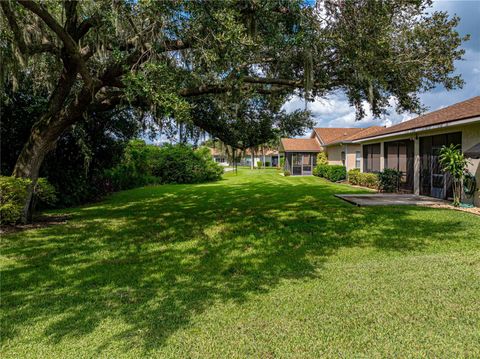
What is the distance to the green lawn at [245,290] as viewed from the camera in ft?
9.16

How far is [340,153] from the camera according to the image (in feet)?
80.7

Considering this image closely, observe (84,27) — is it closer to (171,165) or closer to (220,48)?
(220,48)

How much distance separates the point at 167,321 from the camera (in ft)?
10.4

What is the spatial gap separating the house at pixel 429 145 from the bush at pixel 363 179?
783 mm

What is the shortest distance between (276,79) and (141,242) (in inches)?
190

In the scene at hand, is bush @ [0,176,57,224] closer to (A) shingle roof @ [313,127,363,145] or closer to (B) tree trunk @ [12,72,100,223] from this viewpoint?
(B) tree trunk @ [12,72,100,223]

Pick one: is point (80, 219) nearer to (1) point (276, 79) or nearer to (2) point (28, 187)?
(2) point (28, 187)

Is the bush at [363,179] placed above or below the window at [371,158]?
below

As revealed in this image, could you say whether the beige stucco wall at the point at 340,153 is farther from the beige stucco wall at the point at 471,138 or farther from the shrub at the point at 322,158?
the beige stucco wall at the point at 471,138

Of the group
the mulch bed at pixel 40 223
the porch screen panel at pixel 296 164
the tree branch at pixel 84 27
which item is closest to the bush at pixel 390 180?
the mulch bed at pixel 40 223

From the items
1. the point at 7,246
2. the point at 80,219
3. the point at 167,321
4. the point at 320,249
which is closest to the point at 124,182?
the point at 80,219

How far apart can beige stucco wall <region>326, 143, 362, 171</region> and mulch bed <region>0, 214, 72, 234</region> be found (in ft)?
60.1

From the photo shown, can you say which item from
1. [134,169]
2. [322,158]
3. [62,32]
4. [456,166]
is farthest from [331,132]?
[62,32]

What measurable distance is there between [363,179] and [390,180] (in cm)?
330
